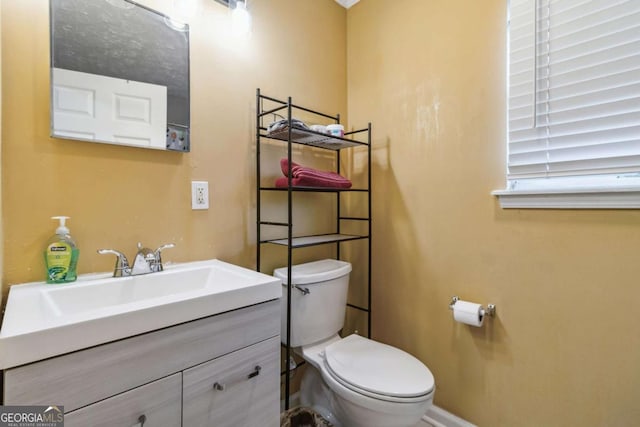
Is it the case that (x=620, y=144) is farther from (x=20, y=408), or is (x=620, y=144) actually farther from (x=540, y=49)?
(x=20, y=408)

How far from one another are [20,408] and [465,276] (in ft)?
5.05

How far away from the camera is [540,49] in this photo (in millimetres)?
1211

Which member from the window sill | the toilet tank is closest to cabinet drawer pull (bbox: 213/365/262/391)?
the toilet tank

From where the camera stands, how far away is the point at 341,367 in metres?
1.24

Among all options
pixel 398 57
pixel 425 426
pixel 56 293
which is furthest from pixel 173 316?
pixel 398 57

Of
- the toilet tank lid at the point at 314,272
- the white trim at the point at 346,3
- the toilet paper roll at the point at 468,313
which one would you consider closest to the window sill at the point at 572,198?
the toilet paper roll at the point at 468,313

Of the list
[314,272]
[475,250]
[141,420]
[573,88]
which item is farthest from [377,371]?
[573,88]

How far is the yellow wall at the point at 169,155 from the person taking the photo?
3.04 feet

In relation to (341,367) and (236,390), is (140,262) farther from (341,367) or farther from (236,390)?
(341,367)

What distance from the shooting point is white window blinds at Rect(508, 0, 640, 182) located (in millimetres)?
1039

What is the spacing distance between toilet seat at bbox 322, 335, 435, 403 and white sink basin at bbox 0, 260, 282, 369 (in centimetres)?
49

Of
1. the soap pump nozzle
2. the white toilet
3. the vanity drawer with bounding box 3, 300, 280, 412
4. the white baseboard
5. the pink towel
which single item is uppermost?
the pink towel

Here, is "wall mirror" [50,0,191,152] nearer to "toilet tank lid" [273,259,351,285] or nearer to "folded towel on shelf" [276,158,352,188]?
"folded towel on shelf" [276,158,352,188]

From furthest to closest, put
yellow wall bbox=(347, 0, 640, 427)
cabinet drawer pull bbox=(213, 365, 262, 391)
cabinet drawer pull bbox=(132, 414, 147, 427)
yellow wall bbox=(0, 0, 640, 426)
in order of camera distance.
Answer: yellow wall bbox=(347, 0, 640, 427)
yellow wall bbox=(0, 0, 640, 426)
cabinet drawer pull bbox=(213, 365, 262, 391)
cabinet drawer pull bbox=(132, 414, 147, 427)
